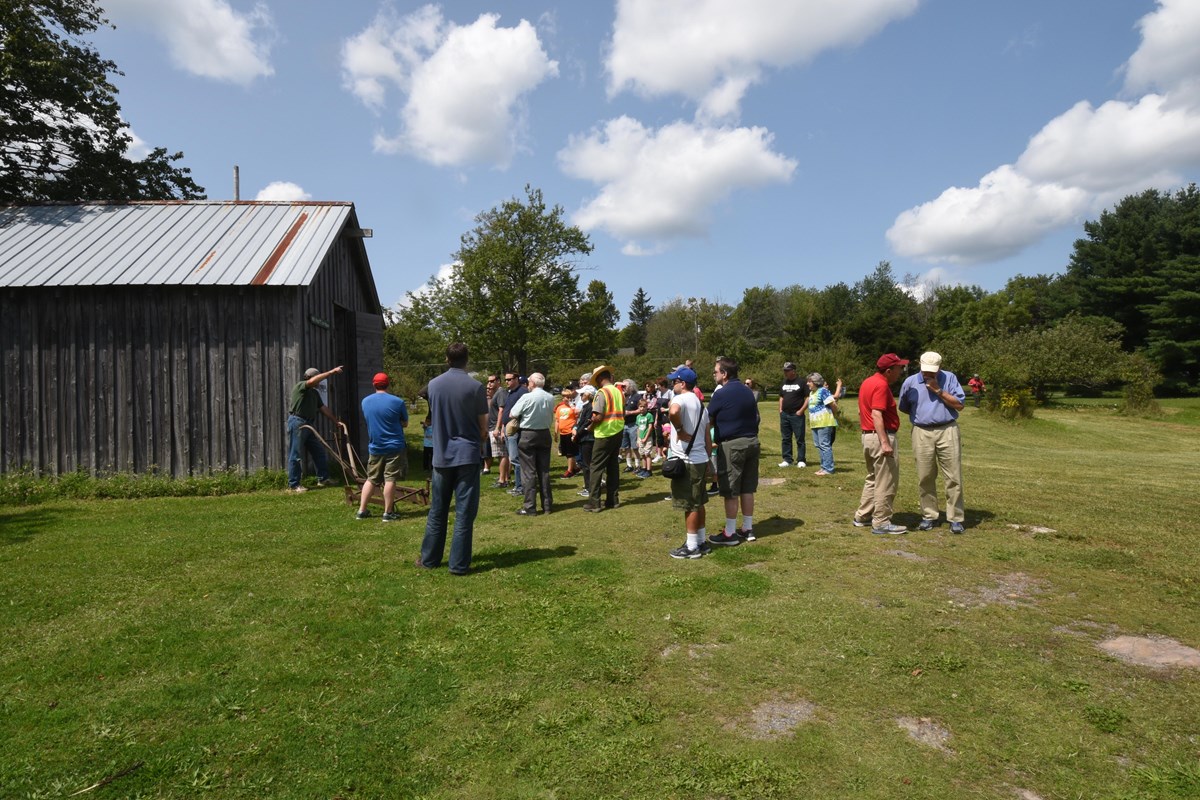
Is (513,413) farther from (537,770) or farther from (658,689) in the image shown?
(537,770)

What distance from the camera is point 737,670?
411 cm

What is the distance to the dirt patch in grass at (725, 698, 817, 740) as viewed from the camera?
135 inches

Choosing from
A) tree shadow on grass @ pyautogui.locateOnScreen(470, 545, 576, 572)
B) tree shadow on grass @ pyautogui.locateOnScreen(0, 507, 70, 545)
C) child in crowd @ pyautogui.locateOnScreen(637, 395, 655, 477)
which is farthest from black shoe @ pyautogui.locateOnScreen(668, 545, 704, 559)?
tree shadow on grass @ pyautogui.locateOnScreen(0, 507, 70, 545)

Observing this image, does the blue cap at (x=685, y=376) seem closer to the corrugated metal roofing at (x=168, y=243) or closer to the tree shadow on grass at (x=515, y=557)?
the tree shadow on grass at (x=515, y=557)

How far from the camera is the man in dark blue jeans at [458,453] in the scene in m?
6.05

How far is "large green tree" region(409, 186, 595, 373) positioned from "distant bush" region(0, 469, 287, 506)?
106 feet

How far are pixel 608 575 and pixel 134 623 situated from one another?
364 centimetres

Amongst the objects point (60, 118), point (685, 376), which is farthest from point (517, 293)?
point (685, 376)

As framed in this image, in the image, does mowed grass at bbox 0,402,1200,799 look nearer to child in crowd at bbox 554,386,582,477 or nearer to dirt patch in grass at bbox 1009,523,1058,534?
dirt patch in grass at bbox 1009,523,1058,534

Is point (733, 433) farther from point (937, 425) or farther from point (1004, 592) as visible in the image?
point (1004, 592)

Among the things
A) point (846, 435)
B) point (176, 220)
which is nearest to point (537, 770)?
point (176, 220)

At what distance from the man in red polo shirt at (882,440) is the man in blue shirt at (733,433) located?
4.39ft

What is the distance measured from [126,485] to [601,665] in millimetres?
9891

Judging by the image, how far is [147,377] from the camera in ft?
36.4
